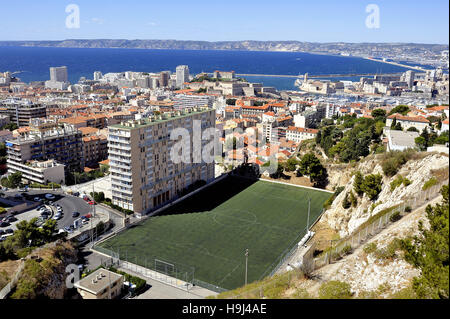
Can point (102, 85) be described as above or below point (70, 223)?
above

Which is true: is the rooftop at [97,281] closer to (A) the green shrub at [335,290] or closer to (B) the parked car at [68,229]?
(B) the parked car at [68,229]

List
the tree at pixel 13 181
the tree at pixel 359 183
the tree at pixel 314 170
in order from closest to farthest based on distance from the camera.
A: the tree at pixel 359 183, the tree at pixel 13 181, the tree at pixel 314 170

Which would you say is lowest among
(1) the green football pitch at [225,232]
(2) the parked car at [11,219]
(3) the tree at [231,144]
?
(1) the green football pitch at [225,232]

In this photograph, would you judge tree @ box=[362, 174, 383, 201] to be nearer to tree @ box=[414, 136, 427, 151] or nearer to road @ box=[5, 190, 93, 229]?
tree @ box=[414, 136, 427, 151]

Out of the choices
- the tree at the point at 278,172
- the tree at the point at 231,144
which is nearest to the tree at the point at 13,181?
the tree at the point at 231,144
